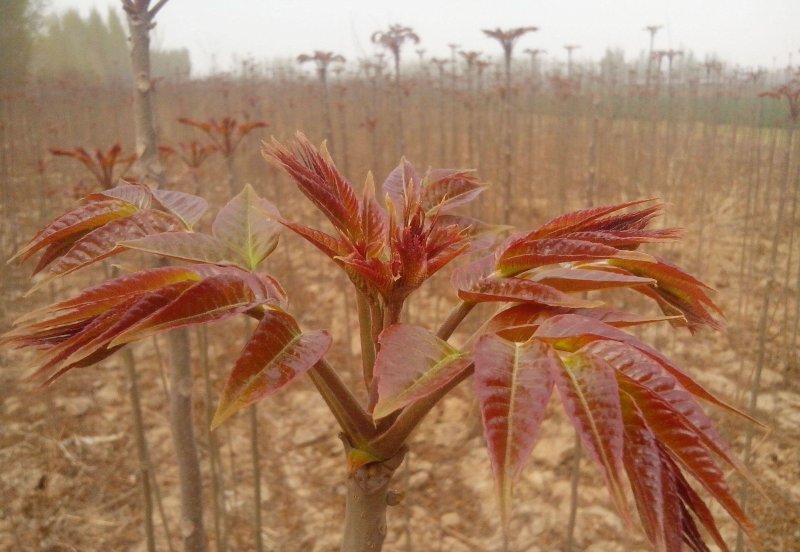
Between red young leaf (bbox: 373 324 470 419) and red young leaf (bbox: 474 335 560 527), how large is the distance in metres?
0.03

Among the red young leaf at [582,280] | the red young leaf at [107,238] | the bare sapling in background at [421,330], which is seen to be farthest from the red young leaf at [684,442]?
the red young leaf at [107,238]

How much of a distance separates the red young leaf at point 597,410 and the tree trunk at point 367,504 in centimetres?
24

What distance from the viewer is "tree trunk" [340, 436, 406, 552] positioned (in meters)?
0.56

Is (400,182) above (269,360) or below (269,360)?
above

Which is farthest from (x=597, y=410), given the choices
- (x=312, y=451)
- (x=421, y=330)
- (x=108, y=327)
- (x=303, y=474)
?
(x=312, y=451)

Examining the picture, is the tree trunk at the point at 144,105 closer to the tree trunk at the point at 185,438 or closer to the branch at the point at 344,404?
the tree trunk at the point at 185,438

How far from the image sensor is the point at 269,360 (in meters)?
0.46

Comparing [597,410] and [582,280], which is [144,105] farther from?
[597,410]

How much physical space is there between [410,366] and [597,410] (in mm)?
137

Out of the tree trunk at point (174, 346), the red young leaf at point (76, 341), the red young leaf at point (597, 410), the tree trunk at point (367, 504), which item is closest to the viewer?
the red young leaf at point (597, 410)

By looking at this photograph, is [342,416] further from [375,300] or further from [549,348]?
[549,348]

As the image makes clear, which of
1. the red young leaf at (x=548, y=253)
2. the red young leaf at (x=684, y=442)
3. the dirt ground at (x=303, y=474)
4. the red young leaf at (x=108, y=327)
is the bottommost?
the dirt ground at (x=303, y=474)

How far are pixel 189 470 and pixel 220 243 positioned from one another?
99 centimetres

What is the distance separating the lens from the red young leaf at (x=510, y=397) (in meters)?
0.35
